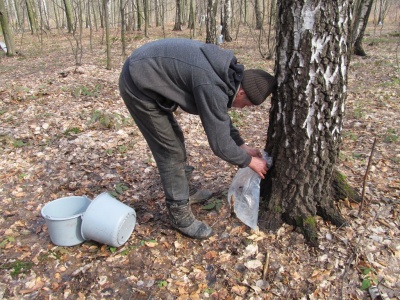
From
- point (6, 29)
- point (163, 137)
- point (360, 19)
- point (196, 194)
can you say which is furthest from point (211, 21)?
point (163, 137)

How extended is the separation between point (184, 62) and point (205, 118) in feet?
1.28

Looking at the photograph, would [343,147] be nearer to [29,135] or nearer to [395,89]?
[395,89]

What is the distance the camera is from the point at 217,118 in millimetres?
2074

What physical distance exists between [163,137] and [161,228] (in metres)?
0.95

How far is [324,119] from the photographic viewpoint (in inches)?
90.0

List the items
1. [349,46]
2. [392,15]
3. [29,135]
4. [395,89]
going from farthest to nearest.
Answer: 1. [392,15]
2. [395,89]
3. [29,135]
4. [349,46]

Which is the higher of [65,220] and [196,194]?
[65,220]

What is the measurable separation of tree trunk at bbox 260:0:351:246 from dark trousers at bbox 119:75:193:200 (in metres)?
0.76

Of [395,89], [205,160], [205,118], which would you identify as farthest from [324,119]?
[395,89]

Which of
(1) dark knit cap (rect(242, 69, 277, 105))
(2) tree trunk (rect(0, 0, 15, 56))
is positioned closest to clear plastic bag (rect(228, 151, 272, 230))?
(1) dark knit cap (rect(242, 69, 277, 105))

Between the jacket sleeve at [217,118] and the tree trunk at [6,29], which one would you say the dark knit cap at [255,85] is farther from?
the tree trunk at [6,29]

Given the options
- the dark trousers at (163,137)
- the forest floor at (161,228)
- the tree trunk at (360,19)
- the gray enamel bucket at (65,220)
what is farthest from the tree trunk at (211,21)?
the gray enamel bucket at (65,220)

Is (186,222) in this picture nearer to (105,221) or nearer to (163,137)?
(105,221)

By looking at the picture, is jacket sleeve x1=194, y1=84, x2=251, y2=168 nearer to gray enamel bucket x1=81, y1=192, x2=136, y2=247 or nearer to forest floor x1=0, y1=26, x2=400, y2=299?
forest floor x1=0, y1=26, x2=400, y2=299
